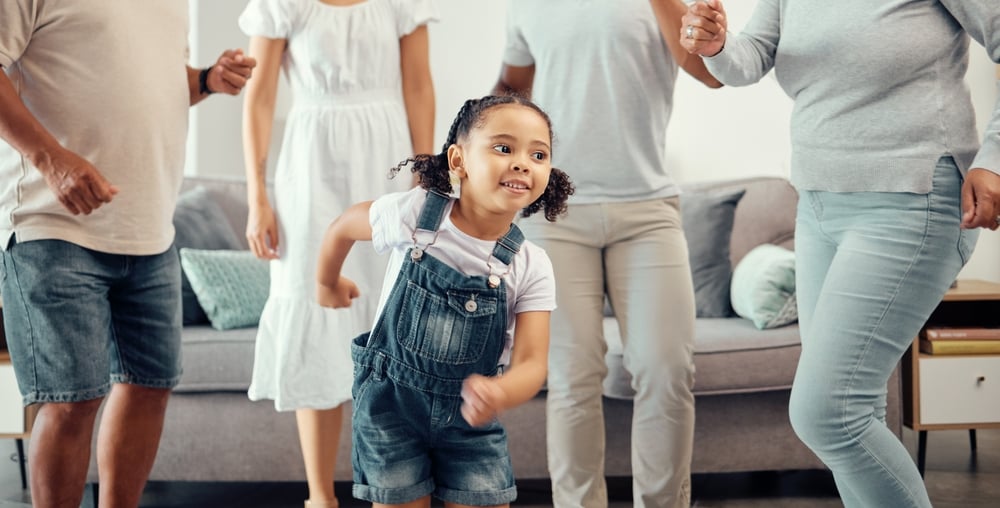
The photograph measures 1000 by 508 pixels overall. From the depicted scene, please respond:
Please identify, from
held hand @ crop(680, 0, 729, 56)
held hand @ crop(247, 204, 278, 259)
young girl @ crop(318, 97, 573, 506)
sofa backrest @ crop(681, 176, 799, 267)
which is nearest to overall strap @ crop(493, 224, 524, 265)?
young girl @ crop(318, 97, 573, 506)

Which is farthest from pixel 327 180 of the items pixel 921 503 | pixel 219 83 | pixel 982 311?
pixel 982 311

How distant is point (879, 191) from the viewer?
4.67ft

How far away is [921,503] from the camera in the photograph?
1468 mm

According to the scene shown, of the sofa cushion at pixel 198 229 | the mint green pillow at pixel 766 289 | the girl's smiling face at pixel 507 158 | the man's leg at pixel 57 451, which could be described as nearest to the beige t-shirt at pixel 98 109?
the man's leg at pixel 57 451

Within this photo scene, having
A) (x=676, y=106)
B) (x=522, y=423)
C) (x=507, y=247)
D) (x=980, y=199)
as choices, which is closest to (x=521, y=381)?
(x=507, y=247)

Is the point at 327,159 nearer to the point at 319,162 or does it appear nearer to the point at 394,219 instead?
the point at 319,162

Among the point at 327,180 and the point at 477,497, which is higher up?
the point at 327,180

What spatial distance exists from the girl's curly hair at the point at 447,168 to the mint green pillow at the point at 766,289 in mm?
1378

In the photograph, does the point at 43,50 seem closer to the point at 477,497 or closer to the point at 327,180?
the point at 327,180

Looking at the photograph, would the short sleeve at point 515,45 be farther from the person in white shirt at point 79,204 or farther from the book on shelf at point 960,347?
the book on shelf at point 960,347

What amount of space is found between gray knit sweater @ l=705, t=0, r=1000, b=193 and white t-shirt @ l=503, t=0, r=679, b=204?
39 centimetres

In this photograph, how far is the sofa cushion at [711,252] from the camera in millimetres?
3031

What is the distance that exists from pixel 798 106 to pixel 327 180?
102cm

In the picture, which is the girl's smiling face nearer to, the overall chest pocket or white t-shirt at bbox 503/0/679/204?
the overall chest pocket
